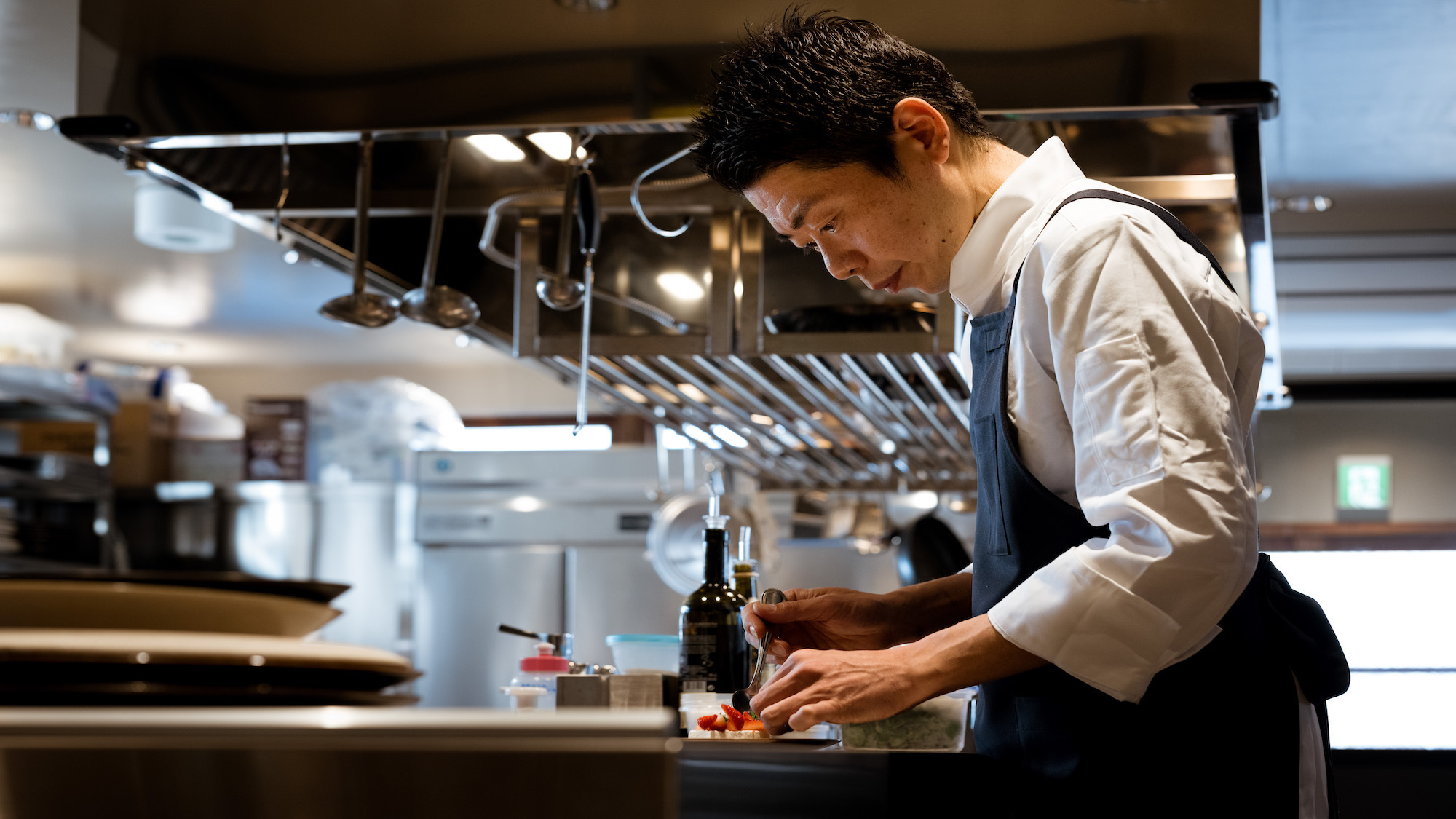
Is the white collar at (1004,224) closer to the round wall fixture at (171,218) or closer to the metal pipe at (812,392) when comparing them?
the metal pipe at (812,392)

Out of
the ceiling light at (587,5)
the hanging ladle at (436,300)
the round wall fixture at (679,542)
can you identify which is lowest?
the round wall fixture at (679,542)

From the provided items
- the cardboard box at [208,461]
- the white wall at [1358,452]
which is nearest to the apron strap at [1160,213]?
the cardboard box at [208,461]

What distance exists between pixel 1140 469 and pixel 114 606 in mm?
679

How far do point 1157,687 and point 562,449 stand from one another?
3.74 meters

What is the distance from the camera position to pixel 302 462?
5.16 metres

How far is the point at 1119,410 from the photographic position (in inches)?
38.7

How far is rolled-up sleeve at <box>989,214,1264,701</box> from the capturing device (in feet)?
3.15

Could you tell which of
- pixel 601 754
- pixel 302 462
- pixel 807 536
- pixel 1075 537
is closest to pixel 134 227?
pixel 302 462

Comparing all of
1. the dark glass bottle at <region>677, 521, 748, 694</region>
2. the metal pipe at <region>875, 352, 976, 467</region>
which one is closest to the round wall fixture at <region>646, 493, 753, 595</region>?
the metal pipe at <region>875, 352, 976, 467</region>

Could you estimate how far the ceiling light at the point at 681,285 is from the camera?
2.70 meters

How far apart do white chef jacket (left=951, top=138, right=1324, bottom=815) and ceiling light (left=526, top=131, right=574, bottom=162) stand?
3.55ft

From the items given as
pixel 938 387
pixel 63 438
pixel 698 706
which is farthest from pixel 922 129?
pixel 63 438

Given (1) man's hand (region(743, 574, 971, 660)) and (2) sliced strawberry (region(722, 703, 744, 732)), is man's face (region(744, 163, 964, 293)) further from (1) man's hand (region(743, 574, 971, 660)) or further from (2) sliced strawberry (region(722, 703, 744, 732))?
(2) sliced strawberry (region(722, 703, 744, 732))

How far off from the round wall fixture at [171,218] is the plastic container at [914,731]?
2.96 metres
